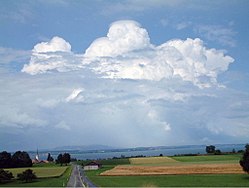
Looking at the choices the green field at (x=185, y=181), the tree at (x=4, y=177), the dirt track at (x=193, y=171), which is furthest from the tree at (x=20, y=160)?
the green field at (x=185, y=181)

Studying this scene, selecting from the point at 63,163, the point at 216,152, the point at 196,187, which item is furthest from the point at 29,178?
the point at 216,152

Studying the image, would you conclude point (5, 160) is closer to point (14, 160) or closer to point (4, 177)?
point (14, 160)

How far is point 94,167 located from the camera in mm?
138500

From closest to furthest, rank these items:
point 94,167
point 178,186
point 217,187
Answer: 1. point 217,187
2. point 178,186
3. point 94,167

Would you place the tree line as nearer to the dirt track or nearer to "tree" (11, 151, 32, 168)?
"tree" (11, 151, 32, 168)

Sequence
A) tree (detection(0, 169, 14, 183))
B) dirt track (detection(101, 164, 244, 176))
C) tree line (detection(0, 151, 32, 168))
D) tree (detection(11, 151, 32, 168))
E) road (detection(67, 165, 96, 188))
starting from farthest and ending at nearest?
1. tree (detection(11, 151, 32, 168))
2. tree line (detection(0, 151, 32, 168))
3. dirt track (detection(101, 164, 244, 176))
4. tree (detection(0, 169, 14, 183))
5. road (detection(67, 165, 96, 188))

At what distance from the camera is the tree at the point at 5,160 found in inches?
6407

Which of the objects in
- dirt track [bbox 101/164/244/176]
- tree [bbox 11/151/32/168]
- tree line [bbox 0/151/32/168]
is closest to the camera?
dirt track [bbox 101/164/244/176]

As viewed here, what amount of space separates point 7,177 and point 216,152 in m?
130

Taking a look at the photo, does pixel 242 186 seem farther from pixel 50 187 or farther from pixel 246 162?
pixel 50 187

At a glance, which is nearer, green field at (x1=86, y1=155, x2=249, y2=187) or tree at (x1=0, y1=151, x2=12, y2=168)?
green field at (x1=86, y1=155, x2=249, y2=187)

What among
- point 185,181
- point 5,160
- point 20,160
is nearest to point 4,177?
point 185,181

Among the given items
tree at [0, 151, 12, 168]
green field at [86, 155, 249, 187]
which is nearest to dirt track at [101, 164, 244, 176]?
green field at [86, 155, 249, 187]

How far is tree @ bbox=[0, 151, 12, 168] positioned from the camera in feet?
534
